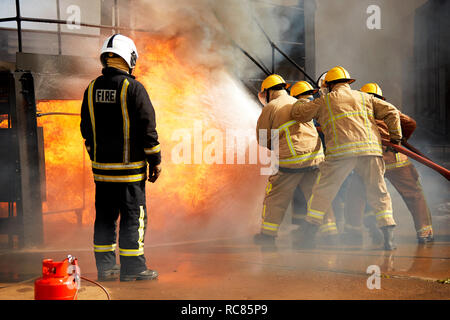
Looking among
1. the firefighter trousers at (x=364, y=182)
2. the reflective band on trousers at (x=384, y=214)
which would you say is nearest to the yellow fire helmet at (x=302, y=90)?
the firefighter trousers at (x=364, y=182)

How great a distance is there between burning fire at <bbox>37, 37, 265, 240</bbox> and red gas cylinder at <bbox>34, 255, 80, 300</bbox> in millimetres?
3488

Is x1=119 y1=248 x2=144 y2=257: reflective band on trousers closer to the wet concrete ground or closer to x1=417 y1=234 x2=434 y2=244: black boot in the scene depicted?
the wet concrete ground

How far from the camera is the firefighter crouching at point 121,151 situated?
4.01m

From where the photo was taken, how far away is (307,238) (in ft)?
18.5

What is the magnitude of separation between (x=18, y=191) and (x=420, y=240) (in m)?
4.96

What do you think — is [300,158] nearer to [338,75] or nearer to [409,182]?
[338,75]

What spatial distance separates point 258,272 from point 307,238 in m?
1.46

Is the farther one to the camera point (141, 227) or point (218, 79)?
point (218, 79)

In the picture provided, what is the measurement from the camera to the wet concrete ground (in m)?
3.64

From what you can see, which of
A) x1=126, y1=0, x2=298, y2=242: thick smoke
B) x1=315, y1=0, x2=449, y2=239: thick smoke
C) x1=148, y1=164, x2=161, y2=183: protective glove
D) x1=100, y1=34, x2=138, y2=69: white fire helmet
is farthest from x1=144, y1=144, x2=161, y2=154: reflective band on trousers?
x1=315, y1=0, x2=449, y2=239: thick smoke

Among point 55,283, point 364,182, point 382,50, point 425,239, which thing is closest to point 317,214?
point 364,182

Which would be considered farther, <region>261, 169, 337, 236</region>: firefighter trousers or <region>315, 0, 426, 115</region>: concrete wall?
<region>315, 0, 426, 115</region>: concrete wall

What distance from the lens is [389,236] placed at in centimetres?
523
